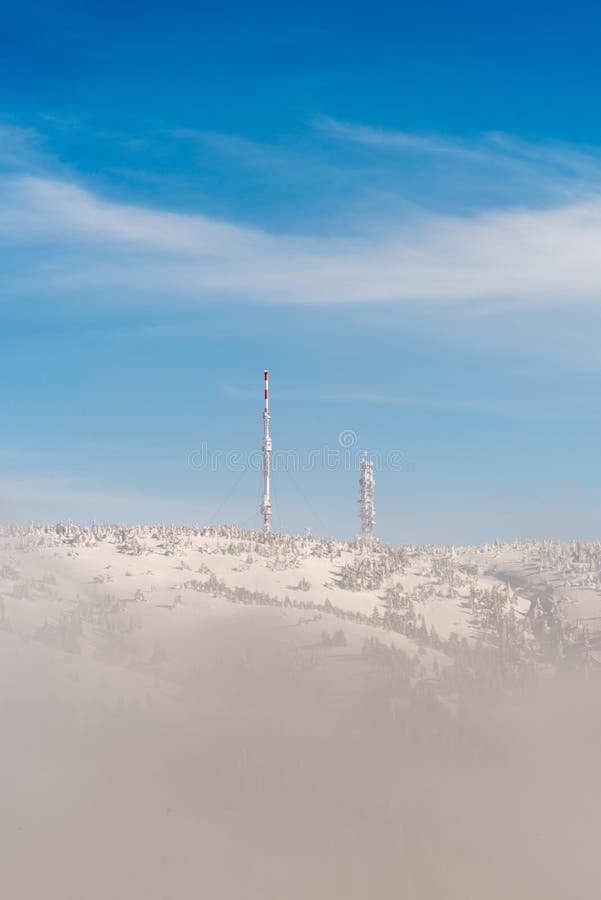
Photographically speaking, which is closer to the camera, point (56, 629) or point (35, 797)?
point (35, 797)

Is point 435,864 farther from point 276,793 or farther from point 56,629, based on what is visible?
point 56,629

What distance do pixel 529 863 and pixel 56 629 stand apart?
286 ft

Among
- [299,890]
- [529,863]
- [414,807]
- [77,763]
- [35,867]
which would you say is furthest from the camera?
[414,807]

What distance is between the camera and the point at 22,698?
17338 centimetres

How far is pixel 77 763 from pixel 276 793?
34.3 metres

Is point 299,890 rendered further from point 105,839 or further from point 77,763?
point 77,763

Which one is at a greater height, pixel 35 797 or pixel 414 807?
pixel 35 797

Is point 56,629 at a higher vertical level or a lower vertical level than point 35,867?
higher

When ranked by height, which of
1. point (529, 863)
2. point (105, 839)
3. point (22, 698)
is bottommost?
point (529, 863)

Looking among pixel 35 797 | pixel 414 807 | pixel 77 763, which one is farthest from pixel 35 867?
pixel 414 807

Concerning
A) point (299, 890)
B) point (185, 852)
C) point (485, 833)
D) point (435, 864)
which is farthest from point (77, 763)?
point (485, 833)

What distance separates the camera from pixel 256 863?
156m

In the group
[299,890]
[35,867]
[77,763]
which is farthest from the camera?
[77,763]

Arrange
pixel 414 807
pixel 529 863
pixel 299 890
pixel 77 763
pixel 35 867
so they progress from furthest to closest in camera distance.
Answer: pixel 414 807 → pixel 529 863 → pixel 77 763 → pixel 299 890 → pixel 35 867
